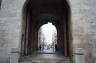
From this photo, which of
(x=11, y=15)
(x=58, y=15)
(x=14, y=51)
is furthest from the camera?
(x=58, y=15)

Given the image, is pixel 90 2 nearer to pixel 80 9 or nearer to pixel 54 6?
pixel 80 9

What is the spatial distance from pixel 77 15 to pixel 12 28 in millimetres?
3600

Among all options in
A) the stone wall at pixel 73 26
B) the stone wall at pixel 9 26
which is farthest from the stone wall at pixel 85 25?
the stone wall at pixel 9 26

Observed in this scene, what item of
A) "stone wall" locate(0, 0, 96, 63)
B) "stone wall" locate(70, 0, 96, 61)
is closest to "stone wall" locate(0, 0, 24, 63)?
"stone wall" locate(0, 0, 96, 63)

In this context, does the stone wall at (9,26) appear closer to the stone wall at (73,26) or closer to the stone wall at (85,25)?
the stone wall at (73,26)

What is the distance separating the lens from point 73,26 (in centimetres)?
591

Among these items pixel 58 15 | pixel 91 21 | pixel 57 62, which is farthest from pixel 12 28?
pixel 58 15

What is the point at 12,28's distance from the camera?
243 inches

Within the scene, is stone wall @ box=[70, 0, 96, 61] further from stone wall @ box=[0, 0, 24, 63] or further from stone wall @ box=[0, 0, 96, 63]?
stone wall @ box=[0, 0, 24, 63]

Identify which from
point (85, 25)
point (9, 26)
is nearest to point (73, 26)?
point (85, 25)

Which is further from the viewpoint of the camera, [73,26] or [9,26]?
[9,26]

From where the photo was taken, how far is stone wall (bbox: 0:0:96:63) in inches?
226

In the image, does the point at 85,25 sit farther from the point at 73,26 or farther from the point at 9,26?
the point at 9,26

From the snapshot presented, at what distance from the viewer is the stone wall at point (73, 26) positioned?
5.75m
